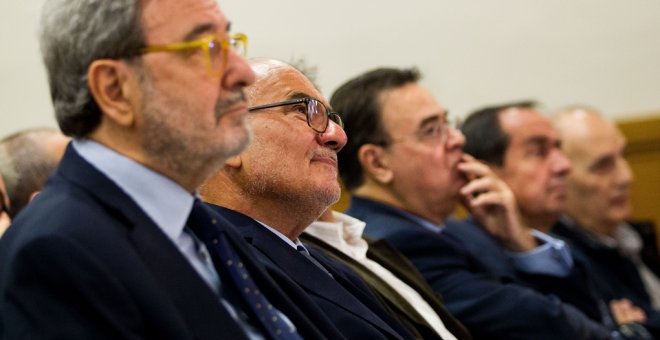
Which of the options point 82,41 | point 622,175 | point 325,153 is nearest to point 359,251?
point 325,153

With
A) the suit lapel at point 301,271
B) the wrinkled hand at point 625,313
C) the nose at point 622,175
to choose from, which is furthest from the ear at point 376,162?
the nose at point 622,175

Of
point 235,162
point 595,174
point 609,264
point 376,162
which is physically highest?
point 235,162

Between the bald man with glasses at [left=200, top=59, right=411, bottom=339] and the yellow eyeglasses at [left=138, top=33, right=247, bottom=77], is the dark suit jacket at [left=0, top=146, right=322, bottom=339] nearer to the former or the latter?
the yellow eyeglasses at [left=138, top=33, right=247, bottom=77]

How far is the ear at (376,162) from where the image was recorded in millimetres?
2867

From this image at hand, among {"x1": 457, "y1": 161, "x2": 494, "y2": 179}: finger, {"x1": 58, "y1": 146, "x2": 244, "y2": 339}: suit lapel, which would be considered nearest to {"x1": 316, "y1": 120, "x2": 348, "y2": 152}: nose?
{"x1": 58, "y1": 146, "x2": 244, "y2": 339}: suit lapel

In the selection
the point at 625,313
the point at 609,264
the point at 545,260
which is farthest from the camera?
the point at 609,264

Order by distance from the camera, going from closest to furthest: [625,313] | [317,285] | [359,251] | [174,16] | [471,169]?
[174,16] < [317,285] < [359,251] < [471,169] < [625,313]

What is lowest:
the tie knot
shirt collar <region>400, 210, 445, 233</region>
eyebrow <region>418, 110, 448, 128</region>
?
shirt collar <region>400, 210, 445, 233</region>

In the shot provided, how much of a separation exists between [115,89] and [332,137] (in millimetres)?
781

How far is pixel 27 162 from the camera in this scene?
2.60 metres

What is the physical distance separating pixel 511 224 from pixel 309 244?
112 centimetres

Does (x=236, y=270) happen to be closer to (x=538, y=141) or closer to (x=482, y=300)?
(x=482, y=300)

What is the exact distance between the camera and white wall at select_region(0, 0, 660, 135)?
437 cm

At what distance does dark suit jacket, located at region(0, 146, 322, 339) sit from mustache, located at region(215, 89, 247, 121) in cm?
20
